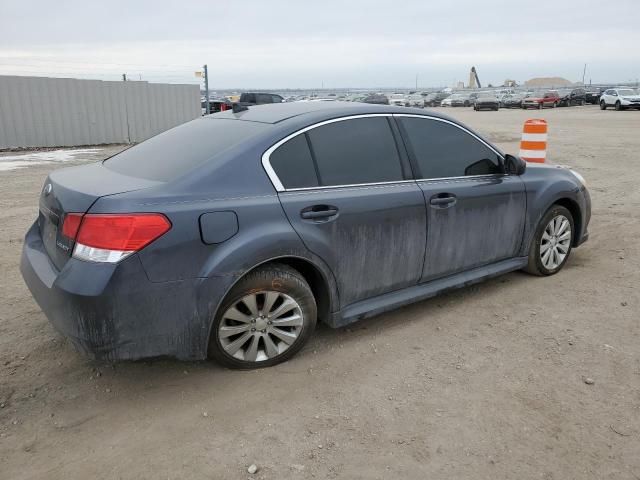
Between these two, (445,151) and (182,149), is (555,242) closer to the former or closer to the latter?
(445,151)

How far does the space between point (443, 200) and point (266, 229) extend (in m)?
1.45

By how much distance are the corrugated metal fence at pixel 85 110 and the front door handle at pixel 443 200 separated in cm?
1480

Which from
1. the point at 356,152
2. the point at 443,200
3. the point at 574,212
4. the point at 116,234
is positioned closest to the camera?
the point at 116,234

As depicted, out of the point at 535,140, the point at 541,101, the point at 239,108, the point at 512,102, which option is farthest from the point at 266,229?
the point at 512,102

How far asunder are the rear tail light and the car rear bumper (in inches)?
2.0

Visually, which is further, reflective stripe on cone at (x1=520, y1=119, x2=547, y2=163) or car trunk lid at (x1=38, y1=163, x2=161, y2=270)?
reflective stripe on cone at (x1=520, y1=119, x2=547, y2=163)

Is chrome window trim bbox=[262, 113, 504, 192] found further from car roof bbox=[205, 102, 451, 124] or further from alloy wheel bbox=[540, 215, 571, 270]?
alloy wheel bbox=[540, 215, 571, 270]

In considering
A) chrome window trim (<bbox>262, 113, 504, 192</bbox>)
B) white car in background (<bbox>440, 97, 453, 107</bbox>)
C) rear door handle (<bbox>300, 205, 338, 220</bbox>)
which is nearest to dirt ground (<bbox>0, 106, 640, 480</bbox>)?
rear door handle (<bbox>300, 205, 338, 220</bbox>)

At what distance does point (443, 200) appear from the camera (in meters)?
3.76

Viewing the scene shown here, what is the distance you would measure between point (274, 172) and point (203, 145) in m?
0.52

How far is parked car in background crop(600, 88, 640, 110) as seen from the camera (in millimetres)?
36062

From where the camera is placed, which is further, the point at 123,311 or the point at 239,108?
the point at 239,108

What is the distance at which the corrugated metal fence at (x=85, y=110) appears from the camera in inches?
584

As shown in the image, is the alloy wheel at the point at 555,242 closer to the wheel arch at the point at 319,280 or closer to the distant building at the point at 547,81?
the wheel arch at the point at 319,280
